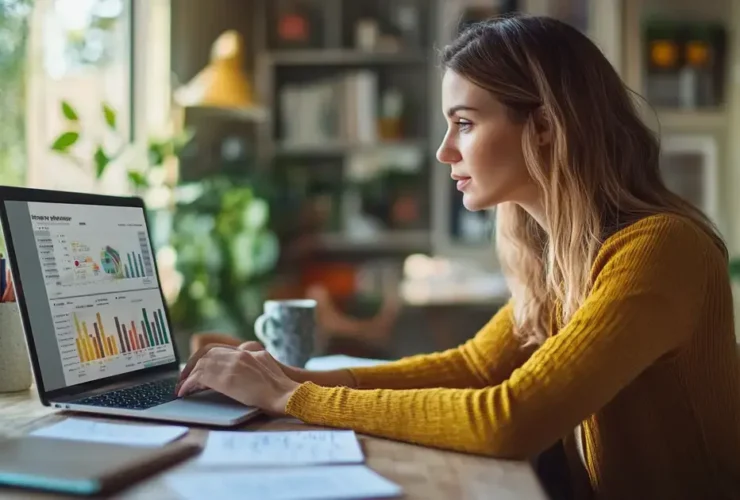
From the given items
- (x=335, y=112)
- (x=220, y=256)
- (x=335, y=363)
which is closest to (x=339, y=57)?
(x=335, y=112)

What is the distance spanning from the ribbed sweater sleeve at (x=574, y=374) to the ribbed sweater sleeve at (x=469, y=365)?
30 centimetres

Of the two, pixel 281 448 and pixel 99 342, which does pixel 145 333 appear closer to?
pixel 99 342

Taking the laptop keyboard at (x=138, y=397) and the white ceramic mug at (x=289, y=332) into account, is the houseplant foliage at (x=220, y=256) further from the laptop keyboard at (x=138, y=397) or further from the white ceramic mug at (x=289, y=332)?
the laptop keyboard at (x=138, y=397)

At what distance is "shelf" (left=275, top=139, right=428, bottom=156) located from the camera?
3570 mm

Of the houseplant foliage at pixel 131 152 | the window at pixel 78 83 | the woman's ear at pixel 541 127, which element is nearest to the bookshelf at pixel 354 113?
the window at pixel 78 83

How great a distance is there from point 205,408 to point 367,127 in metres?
2.70

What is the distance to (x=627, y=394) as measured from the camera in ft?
3.37

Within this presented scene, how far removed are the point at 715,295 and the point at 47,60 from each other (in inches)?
73.4

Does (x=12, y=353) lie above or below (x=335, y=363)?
above

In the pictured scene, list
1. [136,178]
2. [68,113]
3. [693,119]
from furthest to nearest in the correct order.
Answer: [693,119] → [136,178] → [68,113]

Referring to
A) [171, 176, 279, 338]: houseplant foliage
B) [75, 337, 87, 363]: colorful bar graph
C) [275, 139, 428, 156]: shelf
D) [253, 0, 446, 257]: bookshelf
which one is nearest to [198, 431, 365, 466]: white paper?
[75, 337, 87, 363]: colorful bar graph

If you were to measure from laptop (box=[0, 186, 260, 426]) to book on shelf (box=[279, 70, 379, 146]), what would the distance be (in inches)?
92.8

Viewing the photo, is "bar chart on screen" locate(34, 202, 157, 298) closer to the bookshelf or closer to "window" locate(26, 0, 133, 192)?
"window" locate(26, 0, 133, 192)

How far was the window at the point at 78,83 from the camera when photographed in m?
2.08
